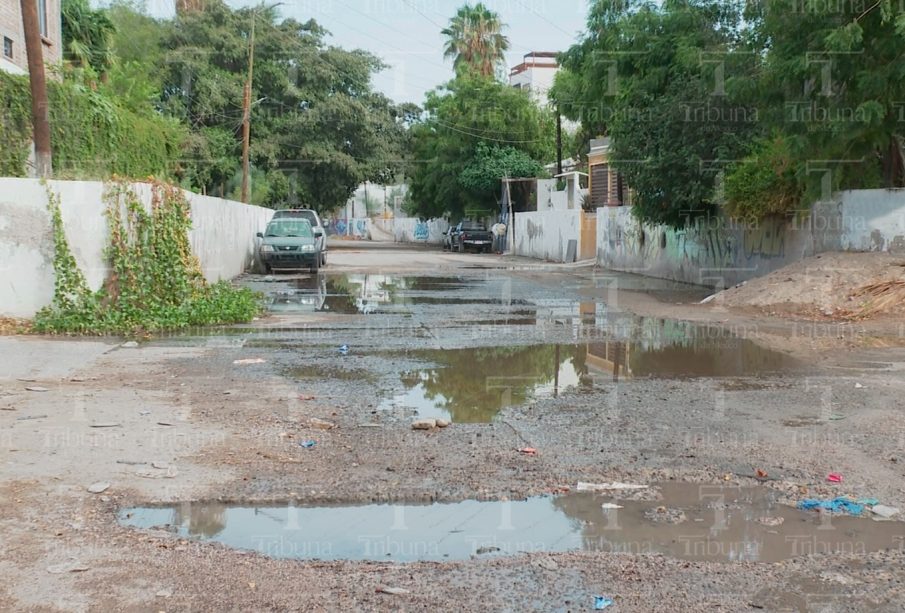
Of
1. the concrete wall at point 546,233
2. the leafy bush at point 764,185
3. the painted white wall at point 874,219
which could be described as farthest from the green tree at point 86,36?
the painted white wall at point 874,219

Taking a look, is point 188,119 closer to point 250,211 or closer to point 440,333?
point 250,211

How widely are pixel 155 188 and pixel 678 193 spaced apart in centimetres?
1269

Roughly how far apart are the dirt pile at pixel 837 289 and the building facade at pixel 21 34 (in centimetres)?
2155

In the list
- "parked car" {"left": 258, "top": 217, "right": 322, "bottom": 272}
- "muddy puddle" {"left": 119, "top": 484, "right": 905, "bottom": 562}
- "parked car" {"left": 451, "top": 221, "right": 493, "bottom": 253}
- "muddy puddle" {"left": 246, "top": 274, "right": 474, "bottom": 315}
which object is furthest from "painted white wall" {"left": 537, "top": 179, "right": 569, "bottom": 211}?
"muddy puddle" {"left": 119, "top": 484, "right": 905, "bottom": 562}

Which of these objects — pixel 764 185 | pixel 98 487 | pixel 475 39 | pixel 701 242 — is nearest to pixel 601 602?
pixel 98 487

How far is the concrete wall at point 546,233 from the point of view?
37.1 meters

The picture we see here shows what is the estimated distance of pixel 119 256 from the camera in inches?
540

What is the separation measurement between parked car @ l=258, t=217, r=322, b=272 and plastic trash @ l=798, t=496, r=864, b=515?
75.9 ft

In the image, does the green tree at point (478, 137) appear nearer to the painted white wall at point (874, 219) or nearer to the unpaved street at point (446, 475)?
the painted white wall at point (874, 219)

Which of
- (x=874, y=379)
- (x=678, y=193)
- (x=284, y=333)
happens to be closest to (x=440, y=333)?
(x=284, y=333)

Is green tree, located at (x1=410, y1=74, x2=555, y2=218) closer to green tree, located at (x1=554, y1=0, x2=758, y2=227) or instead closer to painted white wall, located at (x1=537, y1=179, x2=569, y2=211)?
painted white wall, located at (x1=537, y1=179, x2=569, y2=211)

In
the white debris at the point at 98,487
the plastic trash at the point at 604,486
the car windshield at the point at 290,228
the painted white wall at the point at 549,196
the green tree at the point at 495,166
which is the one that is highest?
the green tree at the point at 495,166

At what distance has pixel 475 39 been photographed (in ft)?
217

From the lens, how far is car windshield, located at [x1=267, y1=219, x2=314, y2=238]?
28.5 m
